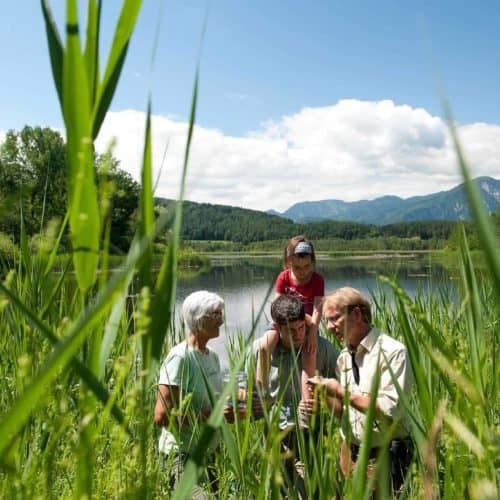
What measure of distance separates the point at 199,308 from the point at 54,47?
7.61ft

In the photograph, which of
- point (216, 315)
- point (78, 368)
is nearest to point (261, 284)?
point (216, 315)

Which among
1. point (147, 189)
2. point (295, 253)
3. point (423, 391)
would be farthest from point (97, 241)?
point (295, 253)

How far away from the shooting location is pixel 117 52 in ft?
1.89

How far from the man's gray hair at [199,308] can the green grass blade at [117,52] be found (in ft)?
7.61

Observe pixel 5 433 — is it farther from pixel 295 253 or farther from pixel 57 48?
pixel 295 253

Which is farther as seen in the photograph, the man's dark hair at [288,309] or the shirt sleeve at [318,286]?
the shirt sleeve at [318,286]

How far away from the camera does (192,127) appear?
1.82 feet

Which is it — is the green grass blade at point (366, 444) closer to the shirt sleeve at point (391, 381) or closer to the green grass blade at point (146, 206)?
the green grass blade at point (146, 206)

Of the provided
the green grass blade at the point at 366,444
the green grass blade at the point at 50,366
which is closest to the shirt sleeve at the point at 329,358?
the green grass blade at the point at 366,444

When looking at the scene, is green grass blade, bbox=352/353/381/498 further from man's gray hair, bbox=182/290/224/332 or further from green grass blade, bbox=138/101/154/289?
man's gray hair, bbox=182/290/224/332

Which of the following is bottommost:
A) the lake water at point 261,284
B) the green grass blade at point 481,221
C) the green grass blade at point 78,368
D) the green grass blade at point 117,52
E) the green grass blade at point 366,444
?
the lake water at point 261,284

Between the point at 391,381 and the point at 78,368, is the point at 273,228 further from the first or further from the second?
the point at 78,368

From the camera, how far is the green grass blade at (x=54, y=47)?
1.97ft

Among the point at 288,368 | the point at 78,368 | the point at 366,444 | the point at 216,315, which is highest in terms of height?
the point at 78,368
